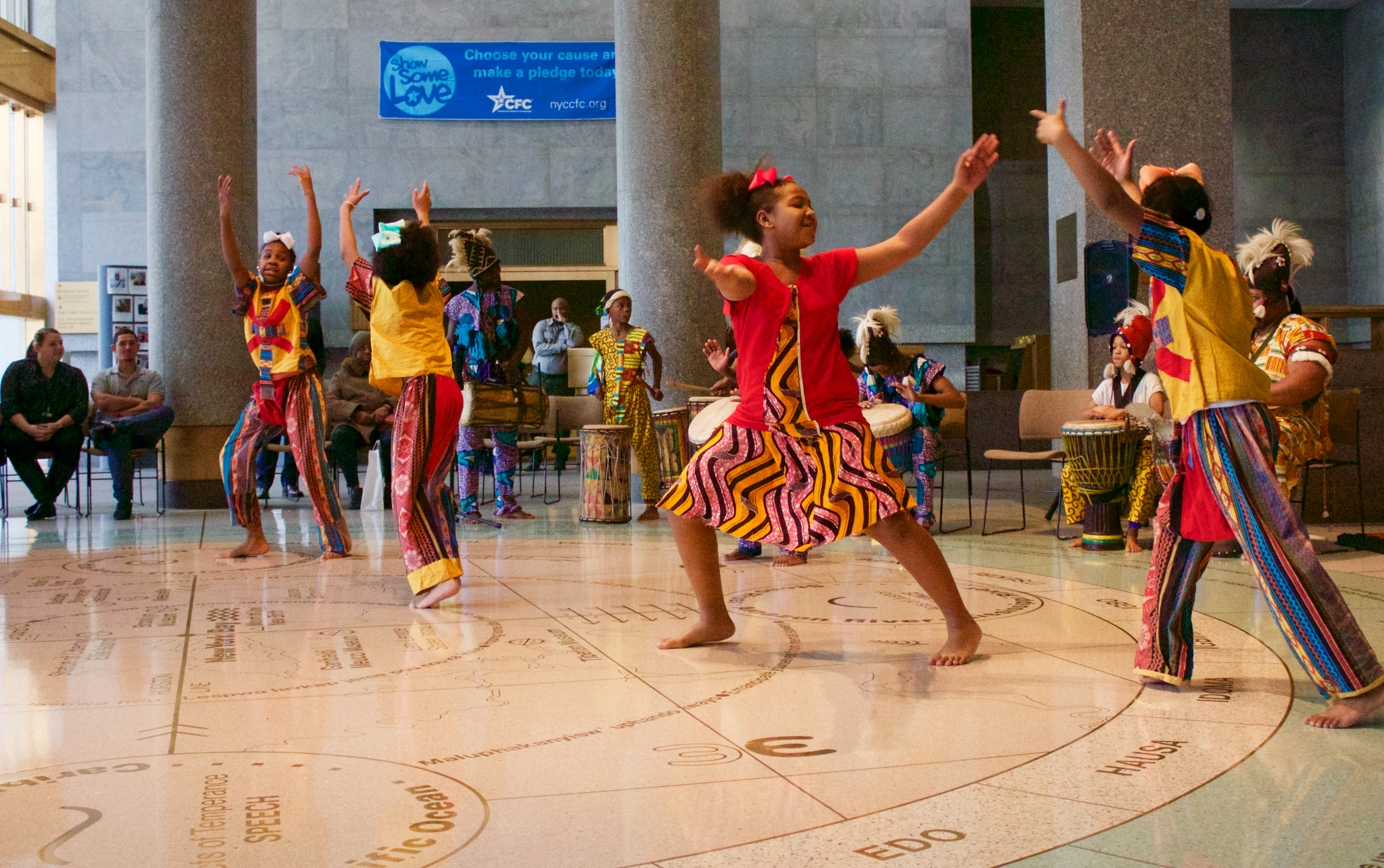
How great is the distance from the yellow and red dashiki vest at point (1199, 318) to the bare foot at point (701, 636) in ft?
5.81

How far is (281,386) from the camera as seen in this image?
6.71 meters

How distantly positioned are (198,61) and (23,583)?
5.88 metres

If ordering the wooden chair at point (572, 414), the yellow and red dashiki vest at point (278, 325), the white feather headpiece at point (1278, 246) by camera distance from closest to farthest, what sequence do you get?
the white feather headpiece at point (1278, 246)
the yellow and red dashiki vest at point (278, 325)
the wooden chair at point (572, 414)

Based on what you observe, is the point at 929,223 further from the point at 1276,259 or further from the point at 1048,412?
the point at 1048,412

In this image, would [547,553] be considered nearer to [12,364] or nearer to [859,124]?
[12,364]

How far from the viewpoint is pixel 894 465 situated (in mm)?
7051

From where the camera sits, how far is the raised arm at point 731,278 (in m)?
3.56

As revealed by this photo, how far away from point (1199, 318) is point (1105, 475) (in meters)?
4.02

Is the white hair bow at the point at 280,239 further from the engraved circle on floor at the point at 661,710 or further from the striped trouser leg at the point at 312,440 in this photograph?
the engraved circle on floor at the point at 661,710

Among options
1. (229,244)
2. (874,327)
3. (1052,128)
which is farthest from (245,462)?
(1052,128)

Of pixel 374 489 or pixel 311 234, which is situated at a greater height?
pixel 311 234

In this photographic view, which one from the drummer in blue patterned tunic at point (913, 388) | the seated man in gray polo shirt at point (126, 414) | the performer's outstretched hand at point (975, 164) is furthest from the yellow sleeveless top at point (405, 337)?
the seated man in gray polo shirt at point (126, 414)

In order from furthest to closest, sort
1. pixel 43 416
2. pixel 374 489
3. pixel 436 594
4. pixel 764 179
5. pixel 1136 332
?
pixel 374 489 < pixel 43 416 < pixel 1136 332 < pixel 436 594 < pixel 764 179

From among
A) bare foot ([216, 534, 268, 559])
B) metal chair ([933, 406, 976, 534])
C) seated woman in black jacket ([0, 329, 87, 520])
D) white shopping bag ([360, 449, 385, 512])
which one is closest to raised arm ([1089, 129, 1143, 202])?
metal chair ([933, 406, 976, 534])
